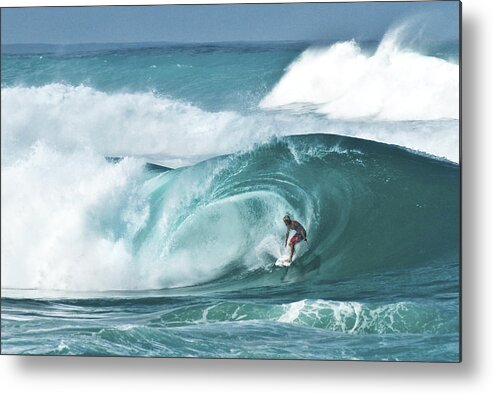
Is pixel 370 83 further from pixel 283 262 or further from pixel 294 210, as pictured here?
pixel 283 262

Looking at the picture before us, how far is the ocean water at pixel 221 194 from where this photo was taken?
6199mm

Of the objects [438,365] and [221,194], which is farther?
[221,194]

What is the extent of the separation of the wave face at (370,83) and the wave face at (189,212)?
0.20 m

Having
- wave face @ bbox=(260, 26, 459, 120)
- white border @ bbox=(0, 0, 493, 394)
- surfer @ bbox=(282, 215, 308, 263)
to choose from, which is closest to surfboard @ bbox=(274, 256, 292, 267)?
surfer @ bbox=(282, 215, 308, 263)

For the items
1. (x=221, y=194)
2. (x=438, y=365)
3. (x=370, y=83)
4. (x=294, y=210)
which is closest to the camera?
(x=438, y=365)

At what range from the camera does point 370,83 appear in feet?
20.6

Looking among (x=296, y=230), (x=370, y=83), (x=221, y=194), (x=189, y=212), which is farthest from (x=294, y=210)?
(x=370, y=83)

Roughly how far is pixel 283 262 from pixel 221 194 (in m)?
0.54

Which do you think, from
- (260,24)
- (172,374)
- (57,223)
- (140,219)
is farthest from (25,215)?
(260,24)

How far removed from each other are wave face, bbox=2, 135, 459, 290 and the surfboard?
0.04m

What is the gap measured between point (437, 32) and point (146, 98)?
5.25 ft

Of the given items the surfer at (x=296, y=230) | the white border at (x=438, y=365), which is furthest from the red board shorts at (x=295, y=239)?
the white border at (x=438, y=365)

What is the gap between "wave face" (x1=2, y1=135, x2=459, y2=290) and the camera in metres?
6.39

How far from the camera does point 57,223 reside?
255 inches
